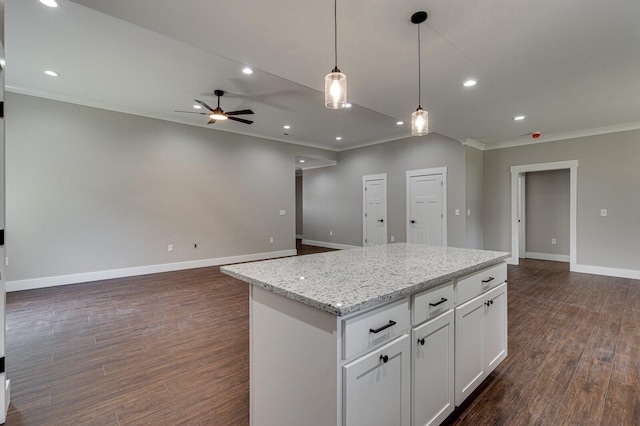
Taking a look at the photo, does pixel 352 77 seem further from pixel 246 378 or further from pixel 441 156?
pixel 441 156

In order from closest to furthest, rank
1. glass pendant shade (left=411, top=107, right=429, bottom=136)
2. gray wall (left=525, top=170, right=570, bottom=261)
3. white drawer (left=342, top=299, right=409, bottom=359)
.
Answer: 1. white drawer (left=342, top=299, right=409, bottom=359)
2. glass pendant shade (left=411, top=107, right=429, bottom=136)
3. gray wall (left=525, top=170, right=570, bottom=261)

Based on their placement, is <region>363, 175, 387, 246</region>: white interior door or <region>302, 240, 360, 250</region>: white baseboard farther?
<region>302, 240, 360, 250</region>: white baseboard

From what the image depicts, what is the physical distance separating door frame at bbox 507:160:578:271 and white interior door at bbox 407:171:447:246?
1.46 meters

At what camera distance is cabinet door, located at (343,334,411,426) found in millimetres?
1080

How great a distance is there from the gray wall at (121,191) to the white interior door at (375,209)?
2.61 meters

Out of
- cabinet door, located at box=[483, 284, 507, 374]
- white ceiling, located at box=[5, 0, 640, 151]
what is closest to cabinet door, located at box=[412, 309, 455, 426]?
cabinet door, located at box=[483, 284, 507, 374]

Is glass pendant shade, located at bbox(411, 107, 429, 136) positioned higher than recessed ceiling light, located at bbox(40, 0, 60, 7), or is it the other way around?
recessed ceiling light, located at bbox(40, 0, 60, 7)

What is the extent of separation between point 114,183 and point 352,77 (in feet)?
14.5

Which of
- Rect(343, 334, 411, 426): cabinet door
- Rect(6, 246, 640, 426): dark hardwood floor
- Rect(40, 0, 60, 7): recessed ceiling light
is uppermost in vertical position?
Rect(40, 0, 60, 7): recessed ceiling light

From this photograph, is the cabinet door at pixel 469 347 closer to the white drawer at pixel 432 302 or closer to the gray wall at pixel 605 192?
the white drawer at pixel 432 302

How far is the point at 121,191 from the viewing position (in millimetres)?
4984

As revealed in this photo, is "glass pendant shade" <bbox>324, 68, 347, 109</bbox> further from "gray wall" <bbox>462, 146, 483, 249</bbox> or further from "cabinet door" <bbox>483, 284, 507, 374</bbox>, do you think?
"gray wall" <bbox>462, 146, 483, 249</bbox>

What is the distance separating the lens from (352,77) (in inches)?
122

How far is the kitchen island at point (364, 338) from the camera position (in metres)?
1.09
